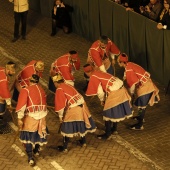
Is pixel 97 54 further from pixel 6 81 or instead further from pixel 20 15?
pixel 20 15

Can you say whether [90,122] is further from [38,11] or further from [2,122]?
[38,11]

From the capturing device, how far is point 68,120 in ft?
34.4

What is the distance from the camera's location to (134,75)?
1123 cm

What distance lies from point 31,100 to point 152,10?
231 inches

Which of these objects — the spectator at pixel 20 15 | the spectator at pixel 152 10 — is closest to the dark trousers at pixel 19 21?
the spectator at pixel 20 15

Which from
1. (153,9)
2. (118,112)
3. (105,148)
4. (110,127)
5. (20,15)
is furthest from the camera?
(20,15)

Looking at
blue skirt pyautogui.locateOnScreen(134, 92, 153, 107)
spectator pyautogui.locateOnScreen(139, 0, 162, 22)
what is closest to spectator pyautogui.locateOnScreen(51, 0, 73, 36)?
spectator pyautogui.locateOnScreen(139, 0, 162, 22)

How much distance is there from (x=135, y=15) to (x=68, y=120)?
4830mm

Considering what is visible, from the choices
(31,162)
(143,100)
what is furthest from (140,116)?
(31,162)

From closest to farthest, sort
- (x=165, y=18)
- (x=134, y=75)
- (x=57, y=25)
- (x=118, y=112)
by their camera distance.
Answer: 1. (x=118, y=112)
2. (x=134, y=75)
3. (x=165, y=18)
4. (x=57, y=25)

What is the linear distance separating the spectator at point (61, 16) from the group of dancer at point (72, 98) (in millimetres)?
4121

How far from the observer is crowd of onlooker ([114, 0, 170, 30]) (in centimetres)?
1359

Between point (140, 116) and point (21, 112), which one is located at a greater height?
point (21, 112)

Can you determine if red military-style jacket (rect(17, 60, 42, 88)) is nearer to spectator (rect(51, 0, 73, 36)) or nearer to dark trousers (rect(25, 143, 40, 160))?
dark trousers (rect(25, 143, 40, 160))
